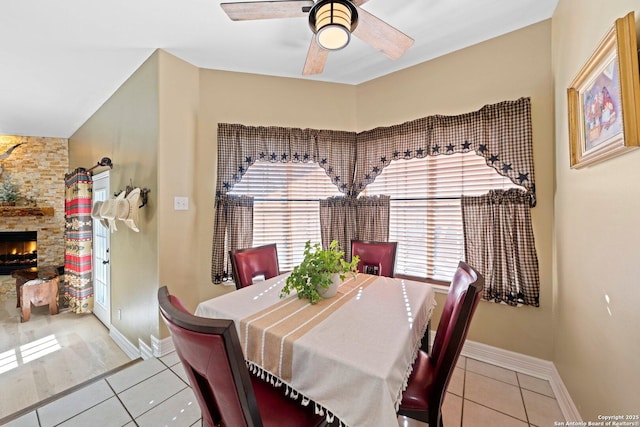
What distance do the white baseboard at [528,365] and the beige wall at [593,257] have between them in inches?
3.1

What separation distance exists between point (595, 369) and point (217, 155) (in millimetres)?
3145

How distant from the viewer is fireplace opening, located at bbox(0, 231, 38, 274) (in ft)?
15.1

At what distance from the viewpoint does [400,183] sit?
2.72 m

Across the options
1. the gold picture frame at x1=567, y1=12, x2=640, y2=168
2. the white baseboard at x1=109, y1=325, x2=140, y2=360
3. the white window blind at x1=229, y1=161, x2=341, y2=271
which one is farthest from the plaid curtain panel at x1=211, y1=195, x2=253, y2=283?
the gold picture frame at x1=567, y1=12, x2=640, y2=168

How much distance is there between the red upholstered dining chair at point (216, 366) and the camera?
726mm

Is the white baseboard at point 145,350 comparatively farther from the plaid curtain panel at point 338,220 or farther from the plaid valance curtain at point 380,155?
the plaid curtain panel at point 338,220

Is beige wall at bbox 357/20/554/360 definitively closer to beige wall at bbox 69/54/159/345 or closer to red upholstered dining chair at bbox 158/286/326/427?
red upholstered dining chair at bbox 158/286/326/427

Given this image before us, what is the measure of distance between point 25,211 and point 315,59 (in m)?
5.70

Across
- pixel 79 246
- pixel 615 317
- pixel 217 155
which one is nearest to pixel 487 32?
pixel 615 317

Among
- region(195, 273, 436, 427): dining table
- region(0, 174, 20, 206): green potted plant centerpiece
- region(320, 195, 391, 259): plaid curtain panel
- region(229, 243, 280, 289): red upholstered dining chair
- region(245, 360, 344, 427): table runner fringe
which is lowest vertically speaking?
region(245, 360, 344, 427): table runner fringe

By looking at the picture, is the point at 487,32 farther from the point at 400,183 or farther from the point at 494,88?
the point at 400,183

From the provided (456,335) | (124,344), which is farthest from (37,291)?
(456,335)

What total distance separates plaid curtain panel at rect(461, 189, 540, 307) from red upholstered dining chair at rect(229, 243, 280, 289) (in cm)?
171

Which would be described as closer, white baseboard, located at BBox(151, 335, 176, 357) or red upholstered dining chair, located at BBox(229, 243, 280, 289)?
red upholstered dining chair, located at BBox(229, 243, 280, 289)
